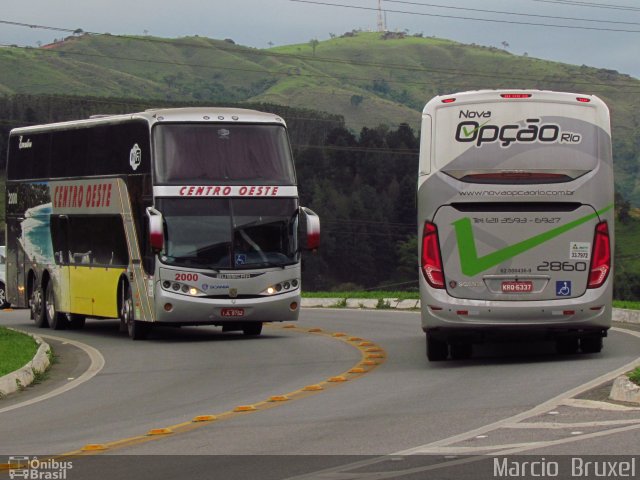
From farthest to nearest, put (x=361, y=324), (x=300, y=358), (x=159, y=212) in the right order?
(x=361, y=324)
(x=159, y=212)
(x=300, y=358)

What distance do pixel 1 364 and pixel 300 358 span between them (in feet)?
14.5

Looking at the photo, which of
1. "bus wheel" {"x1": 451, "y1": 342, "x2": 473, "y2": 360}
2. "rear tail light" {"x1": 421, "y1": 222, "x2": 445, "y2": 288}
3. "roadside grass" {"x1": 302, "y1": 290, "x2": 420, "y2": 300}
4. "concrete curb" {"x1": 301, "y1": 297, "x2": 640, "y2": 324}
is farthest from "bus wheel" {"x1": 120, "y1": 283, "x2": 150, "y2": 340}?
"roadside grass" {"x1": 302, "y1": 290, "x2": 420, "y2": 300}

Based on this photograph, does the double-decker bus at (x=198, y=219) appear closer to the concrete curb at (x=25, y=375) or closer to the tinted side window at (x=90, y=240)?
the tinted side window at (x=90, y=240)

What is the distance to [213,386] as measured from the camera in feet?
58.9

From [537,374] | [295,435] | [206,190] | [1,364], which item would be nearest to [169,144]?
[206,190]

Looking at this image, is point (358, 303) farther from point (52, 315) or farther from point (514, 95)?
point (514, 95)

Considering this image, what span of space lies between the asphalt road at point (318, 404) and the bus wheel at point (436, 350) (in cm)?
31

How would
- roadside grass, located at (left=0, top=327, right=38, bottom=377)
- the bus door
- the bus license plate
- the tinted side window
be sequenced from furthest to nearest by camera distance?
the bus door
the tinted side window
roadside grass, located at (left=0, top=327, right=38, bottom=377)
the bus license plate

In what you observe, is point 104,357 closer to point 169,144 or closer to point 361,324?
point 169,144

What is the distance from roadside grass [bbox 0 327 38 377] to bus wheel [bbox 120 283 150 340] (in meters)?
1.86

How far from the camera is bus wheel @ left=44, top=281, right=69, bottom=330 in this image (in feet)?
99.8

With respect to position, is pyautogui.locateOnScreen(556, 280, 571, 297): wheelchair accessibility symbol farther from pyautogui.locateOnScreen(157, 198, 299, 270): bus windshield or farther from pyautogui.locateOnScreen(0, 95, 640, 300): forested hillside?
pyautogui.locateOnScreen(0, 95, 640, 300): forested hillside

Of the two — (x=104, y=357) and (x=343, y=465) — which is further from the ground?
(x=343, y=465)

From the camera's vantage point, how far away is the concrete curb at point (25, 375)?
17.9 metres
